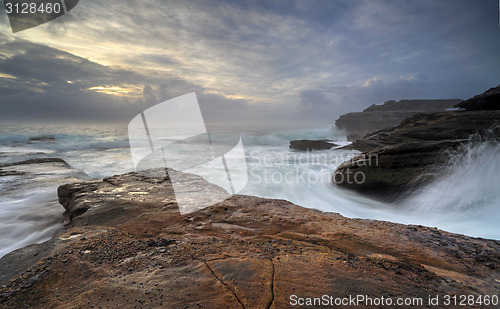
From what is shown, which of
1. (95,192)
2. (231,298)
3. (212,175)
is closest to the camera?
(231,298)

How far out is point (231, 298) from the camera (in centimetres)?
163

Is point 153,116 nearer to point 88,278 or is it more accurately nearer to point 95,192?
point 95,192

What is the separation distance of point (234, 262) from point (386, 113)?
2086 inches

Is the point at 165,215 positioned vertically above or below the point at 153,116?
below

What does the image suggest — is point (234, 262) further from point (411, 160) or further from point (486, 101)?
→ point (486, 101)

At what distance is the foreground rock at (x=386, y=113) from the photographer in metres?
43.1

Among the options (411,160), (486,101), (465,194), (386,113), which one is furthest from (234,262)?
(386,113)

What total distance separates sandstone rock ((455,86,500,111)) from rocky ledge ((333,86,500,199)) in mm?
203

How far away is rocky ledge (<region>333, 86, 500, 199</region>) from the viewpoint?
272 inches

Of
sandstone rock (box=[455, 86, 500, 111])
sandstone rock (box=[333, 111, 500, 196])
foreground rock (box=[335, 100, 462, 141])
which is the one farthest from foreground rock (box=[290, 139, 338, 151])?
foreground rock (box=[335, 100, 462, 141])

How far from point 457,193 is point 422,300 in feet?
22.5

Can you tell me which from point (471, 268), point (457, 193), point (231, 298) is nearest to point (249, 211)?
point (231, 298)

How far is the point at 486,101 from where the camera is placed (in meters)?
9.59

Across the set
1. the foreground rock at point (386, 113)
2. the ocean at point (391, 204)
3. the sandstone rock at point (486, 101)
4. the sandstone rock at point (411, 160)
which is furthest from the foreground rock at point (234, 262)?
→ the foreground rock at point (386, 113)
